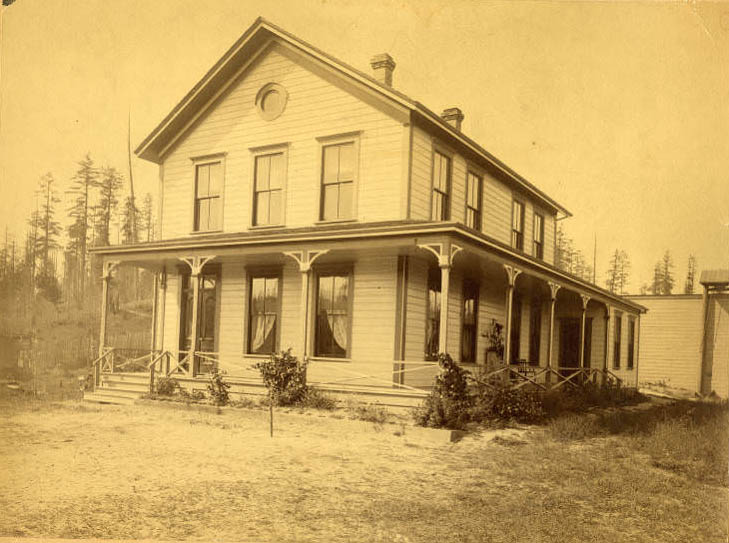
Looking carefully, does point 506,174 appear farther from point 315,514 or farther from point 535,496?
point 315,514

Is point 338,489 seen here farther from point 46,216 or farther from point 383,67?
point 383,67

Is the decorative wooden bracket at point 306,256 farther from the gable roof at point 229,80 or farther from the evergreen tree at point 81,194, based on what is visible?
the evergreen tree at point 81,194

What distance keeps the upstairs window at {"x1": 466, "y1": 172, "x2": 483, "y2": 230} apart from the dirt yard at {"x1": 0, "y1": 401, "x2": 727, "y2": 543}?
7.23 meters

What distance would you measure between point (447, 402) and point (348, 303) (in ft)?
13.6

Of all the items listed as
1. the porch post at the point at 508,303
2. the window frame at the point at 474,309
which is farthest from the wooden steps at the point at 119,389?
the porch post at the point at 508,303

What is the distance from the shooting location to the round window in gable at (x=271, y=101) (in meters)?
15.3

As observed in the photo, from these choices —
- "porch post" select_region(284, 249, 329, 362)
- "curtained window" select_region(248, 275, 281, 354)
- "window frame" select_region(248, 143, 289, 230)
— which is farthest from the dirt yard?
"window frame" select_region(248, 143, 289, 230)

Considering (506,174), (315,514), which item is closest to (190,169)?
(506,174)

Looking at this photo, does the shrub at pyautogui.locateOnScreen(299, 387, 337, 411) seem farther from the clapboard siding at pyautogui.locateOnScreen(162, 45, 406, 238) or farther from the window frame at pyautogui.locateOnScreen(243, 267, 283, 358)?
the clapboard siding at pyautogui.locateOnScreen(162, 45, 406, 238)

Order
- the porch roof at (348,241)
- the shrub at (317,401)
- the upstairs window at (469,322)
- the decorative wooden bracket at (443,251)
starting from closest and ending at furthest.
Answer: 1. the decorative wooden bracket at (443,251)
2. the porch roof at (348,241)
3. the shrub at (317,401)
4. the upstairs window at (469,322)

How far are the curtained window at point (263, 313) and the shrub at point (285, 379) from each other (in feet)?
7.58

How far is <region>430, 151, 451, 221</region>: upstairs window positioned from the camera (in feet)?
48.7

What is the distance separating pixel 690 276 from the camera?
35.6ft

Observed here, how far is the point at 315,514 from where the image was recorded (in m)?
6.50
